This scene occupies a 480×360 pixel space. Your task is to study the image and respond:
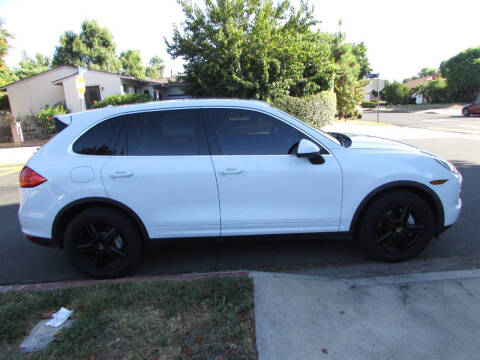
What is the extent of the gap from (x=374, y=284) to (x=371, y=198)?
33.4 inches

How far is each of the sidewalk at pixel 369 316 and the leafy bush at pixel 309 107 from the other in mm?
13510

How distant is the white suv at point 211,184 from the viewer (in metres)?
3.24

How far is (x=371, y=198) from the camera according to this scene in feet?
11.0

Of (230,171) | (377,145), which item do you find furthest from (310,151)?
(377,145)

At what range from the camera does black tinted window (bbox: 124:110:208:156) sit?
10.9 ft

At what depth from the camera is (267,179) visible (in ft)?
10.7

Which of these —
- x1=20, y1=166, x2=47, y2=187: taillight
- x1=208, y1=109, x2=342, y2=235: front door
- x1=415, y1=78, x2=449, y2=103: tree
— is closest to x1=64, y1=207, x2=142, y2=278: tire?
x1=20, y1=166, x2=47, y2=187: taillight

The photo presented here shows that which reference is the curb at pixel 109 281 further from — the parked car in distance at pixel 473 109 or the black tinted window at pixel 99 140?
the parked car in distance at pixel 473 109

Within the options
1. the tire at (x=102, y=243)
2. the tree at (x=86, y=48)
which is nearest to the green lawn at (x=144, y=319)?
the tire at (x=102, y=243)

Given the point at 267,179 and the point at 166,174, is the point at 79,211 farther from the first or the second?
the point at 267,179

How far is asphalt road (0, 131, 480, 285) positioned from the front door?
232mm

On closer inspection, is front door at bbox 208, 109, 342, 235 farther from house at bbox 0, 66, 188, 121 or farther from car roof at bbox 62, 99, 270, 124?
house at bbox 0, 66, 188, 121

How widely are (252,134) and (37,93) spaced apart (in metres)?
27.9

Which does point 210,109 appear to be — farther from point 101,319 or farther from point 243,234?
point 101,319
